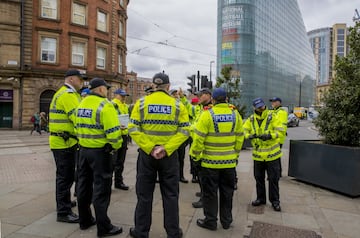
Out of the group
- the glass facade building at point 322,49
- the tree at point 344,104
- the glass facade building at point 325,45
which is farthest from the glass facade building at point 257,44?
the tree at point 344,104

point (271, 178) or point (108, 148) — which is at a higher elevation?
point (108, 148)

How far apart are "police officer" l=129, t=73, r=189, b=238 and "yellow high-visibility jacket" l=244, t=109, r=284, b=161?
6.35 ft

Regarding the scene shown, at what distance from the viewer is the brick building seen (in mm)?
→ 21266

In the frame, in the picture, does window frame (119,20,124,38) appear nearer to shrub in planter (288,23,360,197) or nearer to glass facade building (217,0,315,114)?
shrub in planter (288,23,360,197)

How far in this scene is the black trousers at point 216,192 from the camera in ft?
12.5

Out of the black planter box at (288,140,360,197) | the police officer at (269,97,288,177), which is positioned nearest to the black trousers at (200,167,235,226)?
the police officer at (269,97,288,177)

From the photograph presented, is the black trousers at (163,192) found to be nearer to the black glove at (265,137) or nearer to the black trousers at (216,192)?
the black trousers at (216,192)

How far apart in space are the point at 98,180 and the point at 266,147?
2.84 metres

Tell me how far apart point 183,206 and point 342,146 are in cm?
343

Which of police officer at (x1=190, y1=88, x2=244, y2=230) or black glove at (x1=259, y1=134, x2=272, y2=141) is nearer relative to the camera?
police officer at (x1=190, y1=88, x2=244, y2=230)

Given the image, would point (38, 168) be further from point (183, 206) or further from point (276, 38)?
point (276, 38)

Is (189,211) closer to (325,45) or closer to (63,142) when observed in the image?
(63,142)

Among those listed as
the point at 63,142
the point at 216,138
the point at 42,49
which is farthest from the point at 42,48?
the point at 216,138

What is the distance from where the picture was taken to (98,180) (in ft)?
11.4
